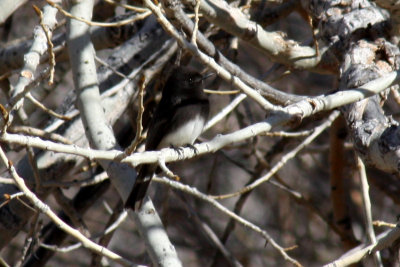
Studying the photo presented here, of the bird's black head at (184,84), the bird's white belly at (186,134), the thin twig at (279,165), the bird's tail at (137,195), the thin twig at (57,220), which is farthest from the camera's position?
the bird's black head at (184,84)

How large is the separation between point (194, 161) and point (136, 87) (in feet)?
11.0

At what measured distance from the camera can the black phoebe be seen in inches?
140

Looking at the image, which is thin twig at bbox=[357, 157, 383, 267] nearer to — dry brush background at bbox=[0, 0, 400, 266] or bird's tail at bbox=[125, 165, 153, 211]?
dry brush background at bbox=[0, 0, 400, 266]

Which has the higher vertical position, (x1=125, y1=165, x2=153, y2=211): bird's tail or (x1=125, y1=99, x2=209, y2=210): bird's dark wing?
(x1=125, y1=99, x2=209, y2=210): bird's dark wing

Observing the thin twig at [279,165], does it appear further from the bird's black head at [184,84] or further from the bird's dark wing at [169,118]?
the bird's black head at [184,84]

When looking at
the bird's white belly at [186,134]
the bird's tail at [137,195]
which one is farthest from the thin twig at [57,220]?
the bird's white belly at [186,134]

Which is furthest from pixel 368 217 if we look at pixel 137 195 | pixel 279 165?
pixel 137 195

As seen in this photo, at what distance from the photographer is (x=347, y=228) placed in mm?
4430

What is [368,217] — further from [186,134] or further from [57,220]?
[57,220]

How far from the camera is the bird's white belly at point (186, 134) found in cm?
351

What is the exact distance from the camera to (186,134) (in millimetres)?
3549

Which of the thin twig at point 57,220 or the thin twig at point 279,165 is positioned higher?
the thin twig at point 279,165

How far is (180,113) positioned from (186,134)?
166 mm

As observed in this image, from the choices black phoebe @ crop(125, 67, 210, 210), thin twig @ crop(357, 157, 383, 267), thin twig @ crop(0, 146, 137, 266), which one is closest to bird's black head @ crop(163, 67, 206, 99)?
black phoebe @ crop(125, 67, 210, 210)
